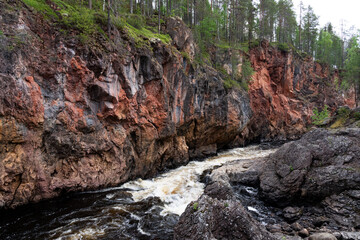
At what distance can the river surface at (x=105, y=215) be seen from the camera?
27.4ft

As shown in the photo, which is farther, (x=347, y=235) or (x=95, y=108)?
(x=95, y=108)

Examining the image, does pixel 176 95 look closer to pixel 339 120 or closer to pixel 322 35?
pixel 339 120

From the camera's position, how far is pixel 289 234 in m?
8.26

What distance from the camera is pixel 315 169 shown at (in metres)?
11.6

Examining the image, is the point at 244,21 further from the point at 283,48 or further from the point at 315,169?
the point at 315,169

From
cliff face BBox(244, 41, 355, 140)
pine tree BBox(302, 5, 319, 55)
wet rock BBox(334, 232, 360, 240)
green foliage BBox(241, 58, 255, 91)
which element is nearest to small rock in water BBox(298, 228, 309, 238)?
wet rock BBox(334, 232, 360, 240)

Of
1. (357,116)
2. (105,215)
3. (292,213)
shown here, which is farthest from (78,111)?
(357,116)

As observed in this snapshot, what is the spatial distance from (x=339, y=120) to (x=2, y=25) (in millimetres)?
28054

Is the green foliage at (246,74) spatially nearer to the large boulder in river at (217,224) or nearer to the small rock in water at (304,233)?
the small rock in water at (304,233)

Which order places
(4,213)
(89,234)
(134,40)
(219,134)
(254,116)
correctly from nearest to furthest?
(89,234), (4,213), (134,40), (219,134), (254,116)

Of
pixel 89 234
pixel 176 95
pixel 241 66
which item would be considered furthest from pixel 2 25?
pixel 241 66

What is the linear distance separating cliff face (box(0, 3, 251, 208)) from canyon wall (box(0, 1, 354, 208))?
0.05 metres

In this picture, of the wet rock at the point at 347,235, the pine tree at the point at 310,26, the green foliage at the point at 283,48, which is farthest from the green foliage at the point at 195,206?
the pine tree at the point at 310,26

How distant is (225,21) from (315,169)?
3947 centimetres
